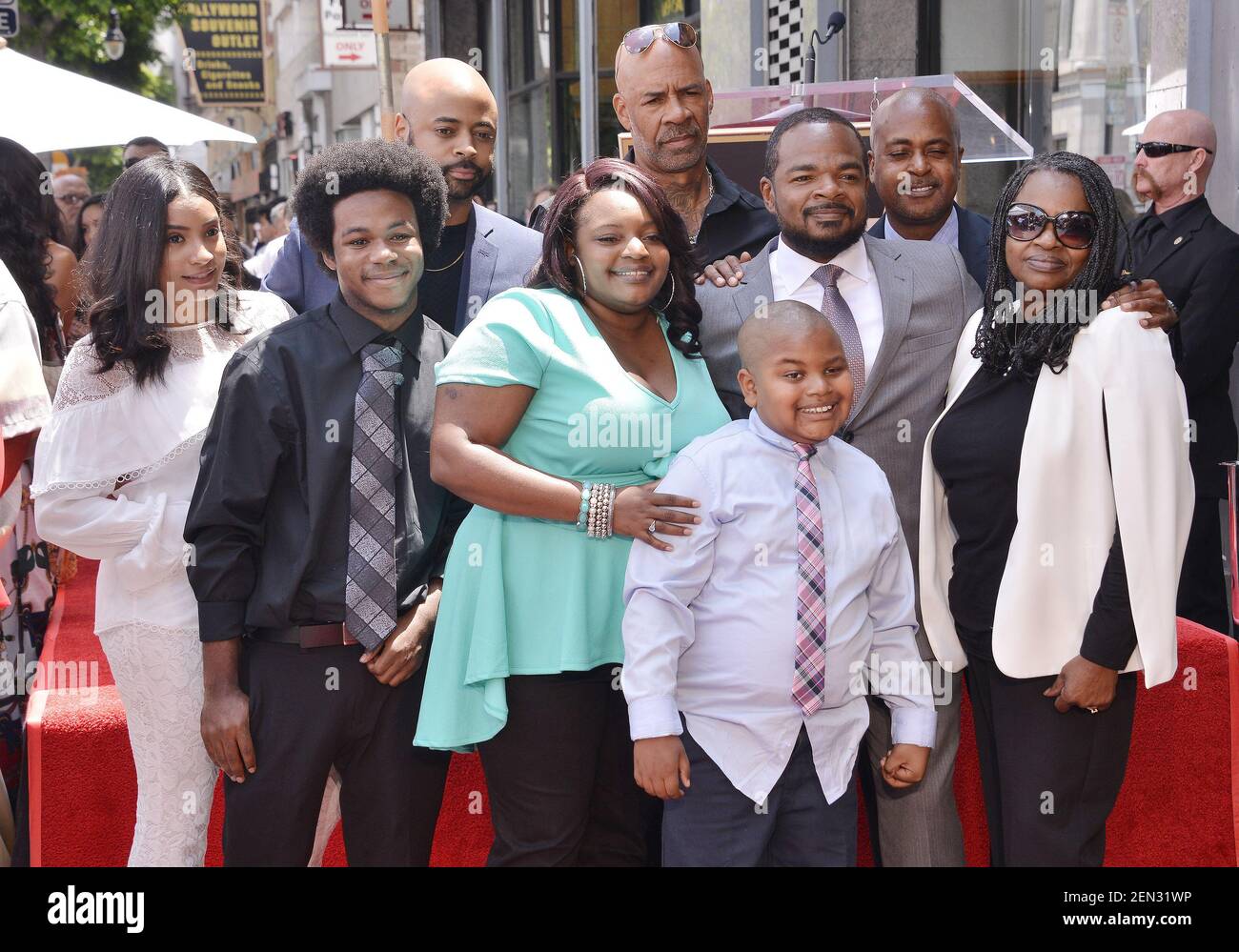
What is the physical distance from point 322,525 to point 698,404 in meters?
0.93

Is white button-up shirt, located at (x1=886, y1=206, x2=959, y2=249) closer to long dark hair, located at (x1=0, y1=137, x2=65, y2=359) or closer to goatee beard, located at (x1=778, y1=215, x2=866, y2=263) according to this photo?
goatee beard, located at (x1=778, y1=215, x2=866, y2=263)

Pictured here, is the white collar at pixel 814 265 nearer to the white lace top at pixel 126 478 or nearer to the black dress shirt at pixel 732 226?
the black dress shirt at pixel 732 226

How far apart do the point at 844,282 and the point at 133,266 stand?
1.86 meters

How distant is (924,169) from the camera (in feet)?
14.1

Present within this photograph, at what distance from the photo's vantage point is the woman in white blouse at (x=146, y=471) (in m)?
3.15

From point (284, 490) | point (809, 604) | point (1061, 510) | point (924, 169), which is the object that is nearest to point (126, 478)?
point (284, 490)

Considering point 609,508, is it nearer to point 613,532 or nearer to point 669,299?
point 613,532

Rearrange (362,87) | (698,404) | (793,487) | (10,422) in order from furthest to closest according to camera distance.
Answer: (362,87) < (10,422) < (698,404) < (793,487)

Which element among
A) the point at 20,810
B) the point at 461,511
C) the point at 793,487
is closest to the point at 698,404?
the point at 793,487

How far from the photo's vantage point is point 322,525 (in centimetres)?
301

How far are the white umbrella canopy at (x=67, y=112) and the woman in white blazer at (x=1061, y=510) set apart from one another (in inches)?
185

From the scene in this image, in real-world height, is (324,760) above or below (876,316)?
below

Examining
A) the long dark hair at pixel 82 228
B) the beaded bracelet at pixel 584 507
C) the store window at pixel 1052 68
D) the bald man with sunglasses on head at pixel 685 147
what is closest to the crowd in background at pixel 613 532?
the beaded bracelet at pixel 584 507
